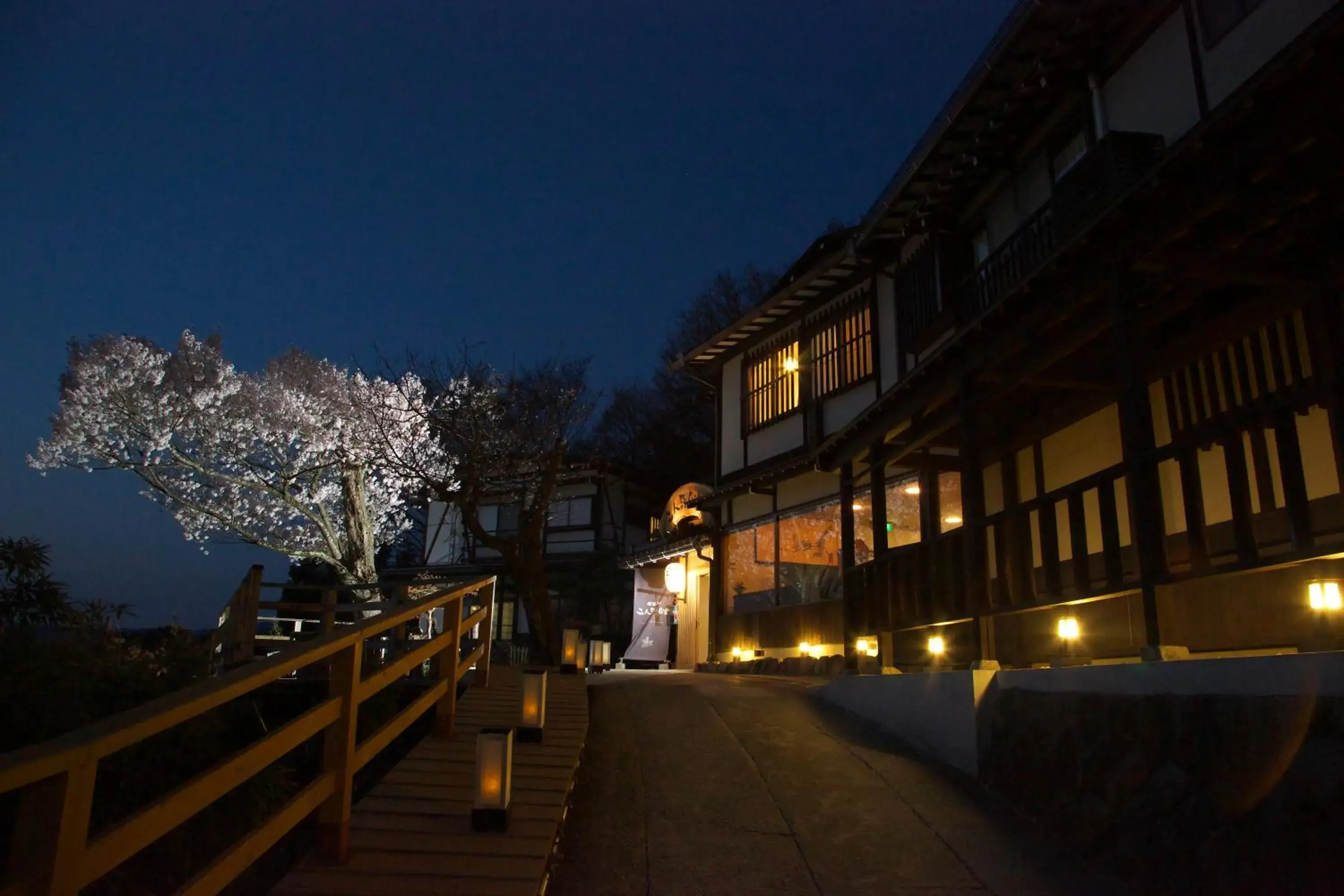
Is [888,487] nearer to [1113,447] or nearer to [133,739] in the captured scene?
[1113,447]

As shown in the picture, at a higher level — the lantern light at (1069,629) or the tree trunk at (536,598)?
the tree trunk at (536,598)

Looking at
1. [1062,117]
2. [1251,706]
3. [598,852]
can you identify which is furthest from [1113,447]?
[598,852]

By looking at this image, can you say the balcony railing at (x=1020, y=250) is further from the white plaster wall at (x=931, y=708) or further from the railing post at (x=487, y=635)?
the railing post at (x=487, y=635)

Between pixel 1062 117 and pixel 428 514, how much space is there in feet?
102

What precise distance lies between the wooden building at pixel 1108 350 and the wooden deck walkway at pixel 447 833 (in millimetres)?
3948

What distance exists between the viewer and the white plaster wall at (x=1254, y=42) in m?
7.40

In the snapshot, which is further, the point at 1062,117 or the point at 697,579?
the point at 697,579

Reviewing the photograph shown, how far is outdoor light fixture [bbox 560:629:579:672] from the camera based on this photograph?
1173 centimetres

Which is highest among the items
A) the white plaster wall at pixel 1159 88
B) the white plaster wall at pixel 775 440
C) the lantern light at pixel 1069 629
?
the white plaster wall at pixel 1159 88

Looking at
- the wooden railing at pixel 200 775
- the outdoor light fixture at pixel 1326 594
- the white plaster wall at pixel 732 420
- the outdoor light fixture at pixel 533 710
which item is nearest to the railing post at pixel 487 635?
the outdoor light fixture at pixel 533 710

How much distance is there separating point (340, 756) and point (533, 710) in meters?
2.87

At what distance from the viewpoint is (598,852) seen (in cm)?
541

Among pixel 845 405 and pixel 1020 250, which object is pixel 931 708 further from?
pixel 845 405

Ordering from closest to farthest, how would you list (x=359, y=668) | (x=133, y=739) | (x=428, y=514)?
1. (x=133, y=739)
2. (x=359, y=668)
3. (x=428, y=514)
